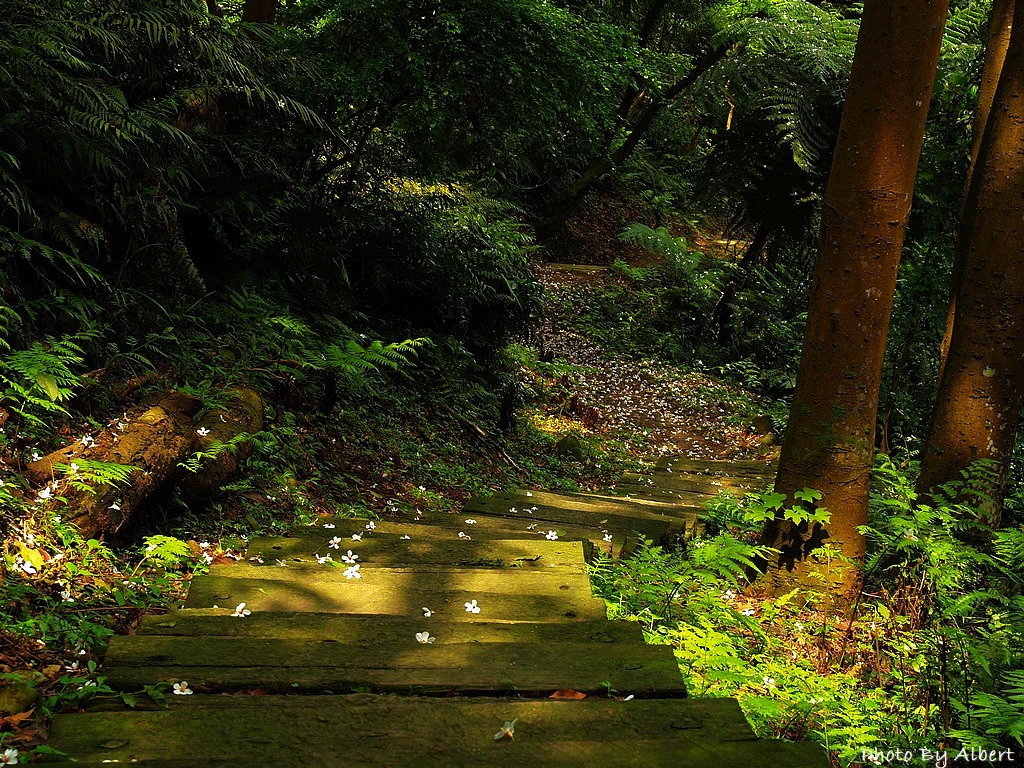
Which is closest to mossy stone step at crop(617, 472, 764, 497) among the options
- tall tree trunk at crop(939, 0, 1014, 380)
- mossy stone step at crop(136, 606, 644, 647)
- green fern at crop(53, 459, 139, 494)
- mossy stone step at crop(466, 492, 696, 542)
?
mossy stone step at crop(466, 492, 696, 542)

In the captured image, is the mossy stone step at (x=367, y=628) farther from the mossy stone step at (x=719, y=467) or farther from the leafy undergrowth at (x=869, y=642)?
the mossy stone step at (x=719, y=467)

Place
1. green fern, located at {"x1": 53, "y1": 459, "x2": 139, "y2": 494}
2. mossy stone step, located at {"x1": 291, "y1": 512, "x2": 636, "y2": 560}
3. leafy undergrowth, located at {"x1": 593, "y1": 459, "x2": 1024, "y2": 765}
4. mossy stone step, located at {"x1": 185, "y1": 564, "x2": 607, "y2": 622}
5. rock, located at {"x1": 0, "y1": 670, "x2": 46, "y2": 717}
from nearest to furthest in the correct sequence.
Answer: rock, located at {"x1": 0, "y1": 670, "x2": 46, "y2": 717} < leafy undergrowth, located at {"x1": 593, "y1": 459, "x2": 1024, "y2": 765} < mossy stone step, located at {"x1": 185, "y1": 564, "x2": 607, "y2": 622} < green fern, located at {"x1": 53, "y1": 459, "x2": 139, "y2": 494} < mossy stone step, located at {"x1": 291, "y1": 512, "x2": 636, "y2": 560}

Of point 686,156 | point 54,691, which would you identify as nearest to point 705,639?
point 54,691

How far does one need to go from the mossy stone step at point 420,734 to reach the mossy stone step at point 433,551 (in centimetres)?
149

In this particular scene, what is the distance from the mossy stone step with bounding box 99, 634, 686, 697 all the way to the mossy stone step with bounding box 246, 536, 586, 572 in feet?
3.60

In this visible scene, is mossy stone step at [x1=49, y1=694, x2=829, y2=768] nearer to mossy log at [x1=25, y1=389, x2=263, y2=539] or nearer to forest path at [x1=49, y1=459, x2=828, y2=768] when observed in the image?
forest path at [x1=49, y1=459, x2=828, y2=768]

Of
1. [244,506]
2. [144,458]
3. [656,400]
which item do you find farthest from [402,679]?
[656,400]

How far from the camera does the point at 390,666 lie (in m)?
2.11

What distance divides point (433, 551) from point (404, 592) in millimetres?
739

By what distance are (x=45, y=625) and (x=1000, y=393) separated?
15.1 ft

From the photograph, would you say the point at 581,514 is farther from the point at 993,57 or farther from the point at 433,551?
the point at 993,57

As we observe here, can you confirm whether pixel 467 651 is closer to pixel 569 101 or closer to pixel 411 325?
pixel 569 101

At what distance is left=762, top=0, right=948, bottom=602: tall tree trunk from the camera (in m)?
3.74

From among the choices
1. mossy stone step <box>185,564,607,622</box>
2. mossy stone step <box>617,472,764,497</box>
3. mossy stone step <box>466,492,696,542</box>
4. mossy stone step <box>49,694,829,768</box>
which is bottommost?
mossy stone step <box>617,472,764,497</box>
